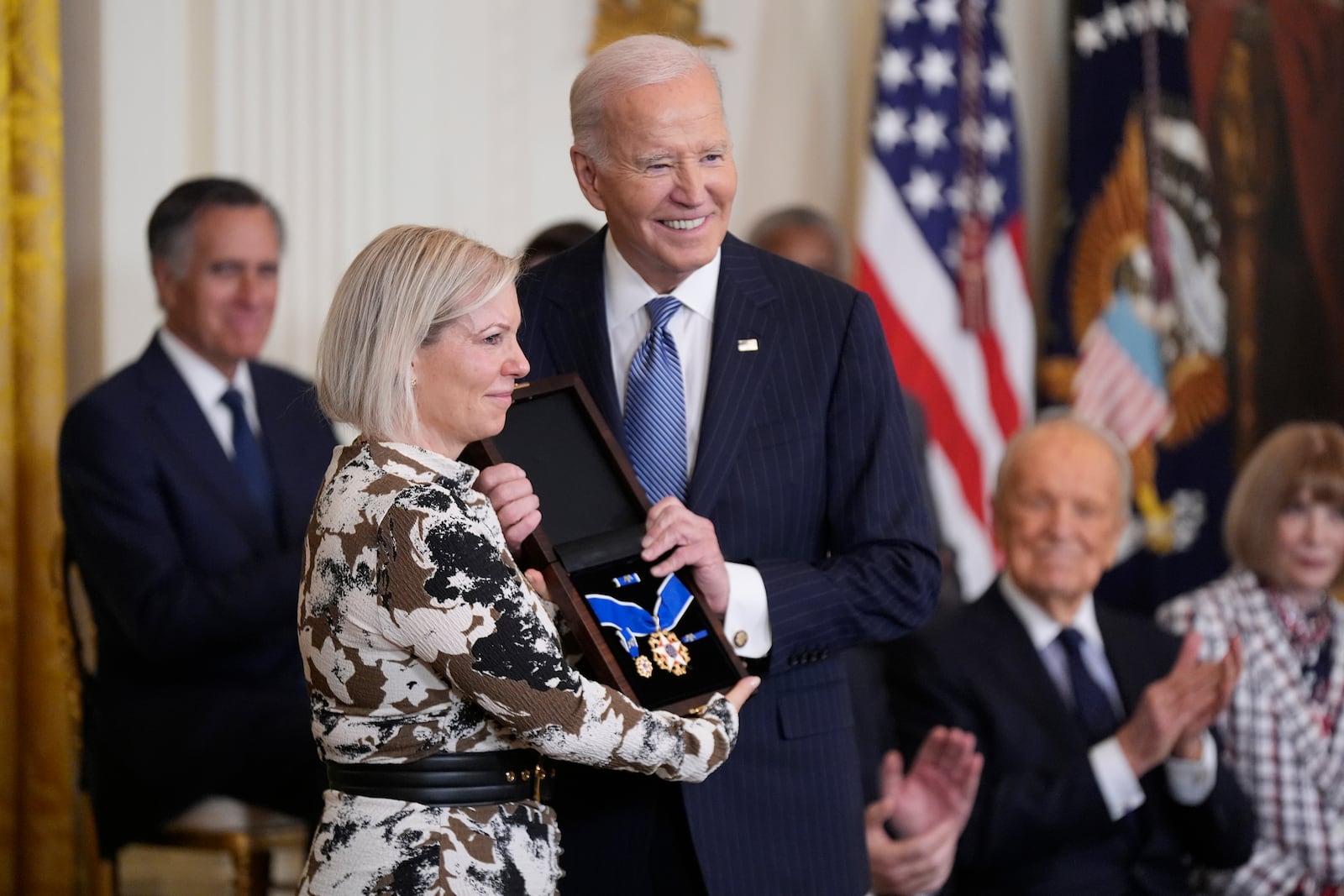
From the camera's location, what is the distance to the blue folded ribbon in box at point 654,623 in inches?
87.9

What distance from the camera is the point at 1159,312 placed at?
21.3ft

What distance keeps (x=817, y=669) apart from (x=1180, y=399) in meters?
4.46

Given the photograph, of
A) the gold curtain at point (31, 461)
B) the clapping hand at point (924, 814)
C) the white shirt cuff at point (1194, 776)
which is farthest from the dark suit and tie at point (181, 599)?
the white shirt cuff at point (1194, 776)

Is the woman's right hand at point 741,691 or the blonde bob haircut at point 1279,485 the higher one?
the woman's right hand at point 741,691

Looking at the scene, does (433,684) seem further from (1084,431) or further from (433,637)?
(1084,431)

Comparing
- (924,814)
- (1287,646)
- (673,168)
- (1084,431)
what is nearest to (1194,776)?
(924,814)

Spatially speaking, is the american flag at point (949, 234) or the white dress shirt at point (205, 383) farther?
the american flag at point (949, 234)

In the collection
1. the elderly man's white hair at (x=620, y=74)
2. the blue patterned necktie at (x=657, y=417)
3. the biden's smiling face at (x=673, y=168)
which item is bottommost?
the blue patterned necktie at (x=657, y=417)

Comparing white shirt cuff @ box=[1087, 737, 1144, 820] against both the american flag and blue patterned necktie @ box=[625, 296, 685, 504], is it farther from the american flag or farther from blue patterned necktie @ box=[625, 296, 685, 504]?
the american flag

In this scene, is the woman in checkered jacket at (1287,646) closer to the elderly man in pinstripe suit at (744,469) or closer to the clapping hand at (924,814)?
the clapping hand at (924,814)

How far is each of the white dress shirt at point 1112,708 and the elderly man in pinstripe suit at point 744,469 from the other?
1.26 metres

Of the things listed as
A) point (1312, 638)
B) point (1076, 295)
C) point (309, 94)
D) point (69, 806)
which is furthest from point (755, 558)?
point (1076, 295)

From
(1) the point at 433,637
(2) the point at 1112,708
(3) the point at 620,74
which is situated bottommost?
(2) the point at 1112,708

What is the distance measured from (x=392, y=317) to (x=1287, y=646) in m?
3.09
